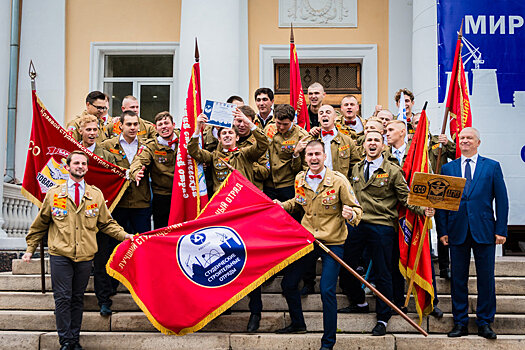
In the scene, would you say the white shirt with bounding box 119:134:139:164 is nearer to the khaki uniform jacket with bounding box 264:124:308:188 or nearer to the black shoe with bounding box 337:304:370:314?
the khaki uniform jacket with bounding box 264:124:308:188

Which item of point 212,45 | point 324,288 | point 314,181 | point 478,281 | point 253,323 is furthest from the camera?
point 212,45

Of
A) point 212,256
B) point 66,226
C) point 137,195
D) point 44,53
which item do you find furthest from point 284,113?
point 44,53

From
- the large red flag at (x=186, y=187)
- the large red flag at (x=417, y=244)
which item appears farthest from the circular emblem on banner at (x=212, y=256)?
the large red flag at (x=417, y=244)

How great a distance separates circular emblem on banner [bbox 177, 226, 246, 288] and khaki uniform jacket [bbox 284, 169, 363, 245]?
0.83 meters

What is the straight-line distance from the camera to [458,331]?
22.0 ft

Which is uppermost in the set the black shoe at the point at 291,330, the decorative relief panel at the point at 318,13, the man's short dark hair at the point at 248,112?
the decorative relief panel at the point at 318,13

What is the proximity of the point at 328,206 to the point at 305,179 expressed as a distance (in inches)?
15.7

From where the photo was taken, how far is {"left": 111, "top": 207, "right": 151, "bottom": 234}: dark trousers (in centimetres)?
770

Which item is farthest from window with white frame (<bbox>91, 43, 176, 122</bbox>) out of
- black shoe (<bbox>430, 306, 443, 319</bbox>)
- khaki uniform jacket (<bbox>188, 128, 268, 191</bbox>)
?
black shoe (<bbox>430, 306, 443, 319</bbox>)

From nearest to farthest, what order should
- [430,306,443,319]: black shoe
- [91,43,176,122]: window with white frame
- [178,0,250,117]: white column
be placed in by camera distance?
[430,306,443,319]: black shoe → [178,0,250,117]: white column → [91,43,176,122]: window with white frame

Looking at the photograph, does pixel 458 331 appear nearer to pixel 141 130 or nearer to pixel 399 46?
pixel 141 130

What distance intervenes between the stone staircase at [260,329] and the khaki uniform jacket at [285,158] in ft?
4.39

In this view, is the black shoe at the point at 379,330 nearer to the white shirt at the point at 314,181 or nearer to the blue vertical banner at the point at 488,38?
the white shirt at the point at 314,181

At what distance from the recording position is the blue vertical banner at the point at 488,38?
1023 centimetres
